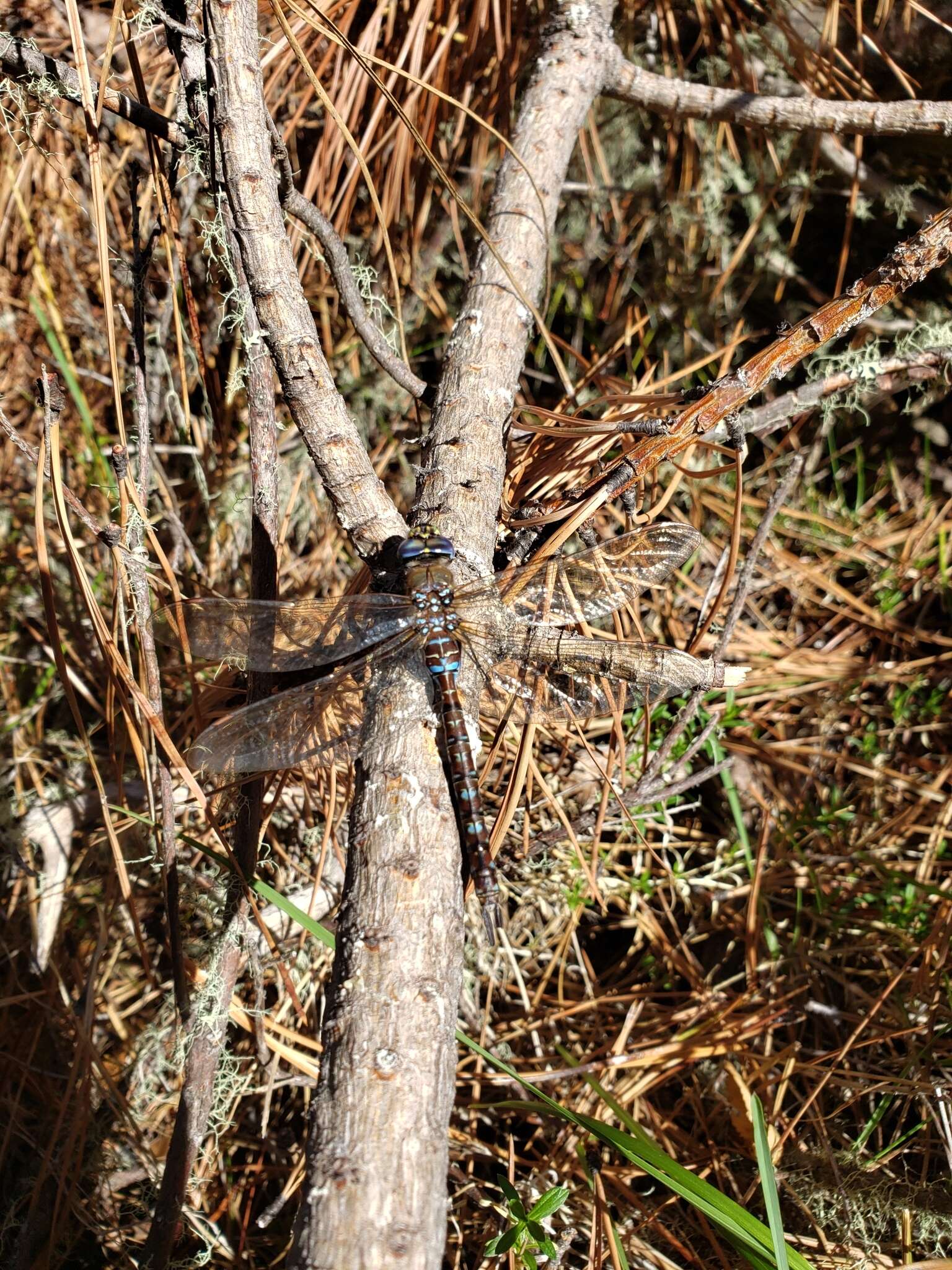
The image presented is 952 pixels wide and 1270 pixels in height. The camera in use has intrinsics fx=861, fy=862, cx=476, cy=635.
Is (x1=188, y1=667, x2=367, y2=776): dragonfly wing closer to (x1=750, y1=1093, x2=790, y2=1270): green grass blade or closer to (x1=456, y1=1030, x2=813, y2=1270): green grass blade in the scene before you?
(x1=456, y1=1030, x2=813, y2=1270): green grass blade

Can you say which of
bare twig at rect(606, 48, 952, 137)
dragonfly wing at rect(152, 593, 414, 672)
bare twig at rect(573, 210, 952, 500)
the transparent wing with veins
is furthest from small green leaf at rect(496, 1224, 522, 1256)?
bare twig at rect(606, 48, 952, 137)

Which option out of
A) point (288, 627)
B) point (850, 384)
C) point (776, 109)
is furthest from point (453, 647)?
point (776, 109)

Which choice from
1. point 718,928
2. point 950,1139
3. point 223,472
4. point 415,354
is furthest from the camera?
point 415,354

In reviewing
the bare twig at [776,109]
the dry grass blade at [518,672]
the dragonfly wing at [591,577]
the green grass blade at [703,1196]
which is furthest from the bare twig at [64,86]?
the green grass blade at [703,1196]

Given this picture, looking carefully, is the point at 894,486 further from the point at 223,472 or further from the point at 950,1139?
the point at 223,472

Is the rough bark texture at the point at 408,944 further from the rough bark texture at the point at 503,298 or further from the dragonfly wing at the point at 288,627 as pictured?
the dragonfly wing at the point at 288,627

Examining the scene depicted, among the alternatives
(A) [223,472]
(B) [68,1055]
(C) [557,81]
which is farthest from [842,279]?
(B) [68,1055]
